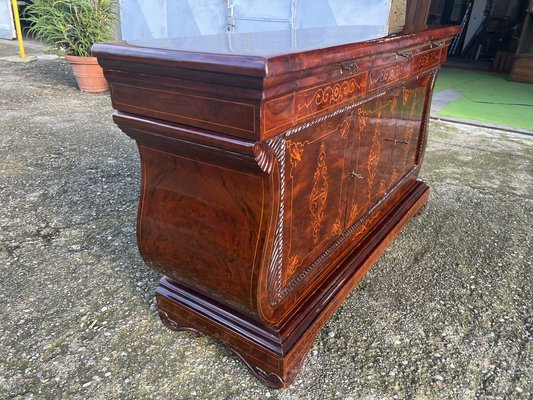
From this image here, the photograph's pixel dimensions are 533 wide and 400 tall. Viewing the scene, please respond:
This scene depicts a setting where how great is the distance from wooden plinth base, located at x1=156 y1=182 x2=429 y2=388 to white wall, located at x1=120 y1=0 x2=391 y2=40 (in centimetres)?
384

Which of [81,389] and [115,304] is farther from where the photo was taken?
[115,304]

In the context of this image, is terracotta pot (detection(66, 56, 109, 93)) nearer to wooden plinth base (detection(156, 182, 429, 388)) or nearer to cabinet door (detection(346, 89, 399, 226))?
cabinet door (detection(346, 89, 399, 226))

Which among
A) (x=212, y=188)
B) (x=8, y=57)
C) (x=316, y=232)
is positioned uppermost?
(x=212, y=188)

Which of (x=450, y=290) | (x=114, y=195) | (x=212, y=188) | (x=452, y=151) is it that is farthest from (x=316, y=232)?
(x=452, y=151)

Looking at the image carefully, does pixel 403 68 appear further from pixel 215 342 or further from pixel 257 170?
pixel 215 342

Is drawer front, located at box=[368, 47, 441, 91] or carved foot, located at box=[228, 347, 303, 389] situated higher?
drawer front, located at box=[368, 47, 441, 91]

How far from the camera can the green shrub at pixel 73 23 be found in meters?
4.75

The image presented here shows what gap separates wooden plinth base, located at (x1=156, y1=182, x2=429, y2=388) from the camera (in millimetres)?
1334

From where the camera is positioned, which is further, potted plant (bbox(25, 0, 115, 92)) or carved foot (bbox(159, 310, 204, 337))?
potted plant (bbox(25, 0, 115, 92))

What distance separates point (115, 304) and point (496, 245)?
178 centimetres

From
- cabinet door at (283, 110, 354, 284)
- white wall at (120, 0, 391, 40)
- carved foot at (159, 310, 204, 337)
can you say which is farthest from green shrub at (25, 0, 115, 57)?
cabinet door at (283, 110, 354, 284)

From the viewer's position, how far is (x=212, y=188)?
1.21 metres

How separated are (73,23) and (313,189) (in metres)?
4.55

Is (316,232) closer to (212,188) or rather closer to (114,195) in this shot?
(212,188)
